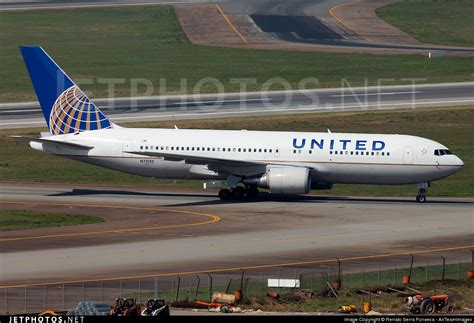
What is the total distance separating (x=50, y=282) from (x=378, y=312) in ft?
49.7

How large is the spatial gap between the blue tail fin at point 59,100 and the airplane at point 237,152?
72 mm

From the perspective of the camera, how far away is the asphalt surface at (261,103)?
4825 inches

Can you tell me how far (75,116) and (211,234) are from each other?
21216 millimetres

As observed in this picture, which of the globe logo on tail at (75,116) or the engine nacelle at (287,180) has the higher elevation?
the globe logo on tail at (75,116)

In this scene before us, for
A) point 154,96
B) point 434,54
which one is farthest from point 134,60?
point 434,54

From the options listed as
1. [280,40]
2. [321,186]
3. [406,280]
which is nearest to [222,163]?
[321,186]

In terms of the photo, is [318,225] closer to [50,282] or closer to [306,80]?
[50,282]

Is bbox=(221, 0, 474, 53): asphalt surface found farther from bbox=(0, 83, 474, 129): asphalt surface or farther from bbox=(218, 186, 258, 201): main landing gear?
bbox=(218, 186, 258, 201): main landing gear

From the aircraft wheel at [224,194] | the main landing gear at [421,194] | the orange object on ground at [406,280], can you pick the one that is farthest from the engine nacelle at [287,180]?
the orange object on ground at [406,280]

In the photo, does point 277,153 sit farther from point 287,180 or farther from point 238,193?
point 238,193

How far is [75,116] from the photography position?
84.5 meters

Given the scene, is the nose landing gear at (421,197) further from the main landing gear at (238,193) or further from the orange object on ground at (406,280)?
the orange object on ground at (406,280)

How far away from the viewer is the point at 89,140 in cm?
8356

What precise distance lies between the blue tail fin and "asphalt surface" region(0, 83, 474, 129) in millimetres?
30625
